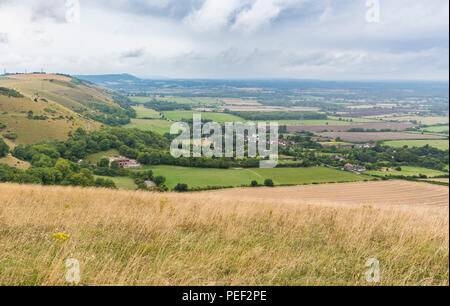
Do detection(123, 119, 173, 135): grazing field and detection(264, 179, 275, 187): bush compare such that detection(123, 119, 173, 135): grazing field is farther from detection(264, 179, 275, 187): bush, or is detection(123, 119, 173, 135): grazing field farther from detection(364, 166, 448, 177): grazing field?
detection(364, 166, 448, 177): grazing field

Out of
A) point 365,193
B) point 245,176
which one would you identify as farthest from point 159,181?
point 365,193

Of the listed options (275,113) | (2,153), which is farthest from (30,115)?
(275,113)

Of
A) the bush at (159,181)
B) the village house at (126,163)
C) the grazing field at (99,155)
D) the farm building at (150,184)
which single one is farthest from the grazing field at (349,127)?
the farm building at (150,184)

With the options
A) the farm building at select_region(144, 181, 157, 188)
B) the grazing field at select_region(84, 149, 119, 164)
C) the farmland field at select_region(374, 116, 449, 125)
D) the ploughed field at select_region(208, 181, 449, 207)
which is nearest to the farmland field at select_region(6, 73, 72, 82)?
the grazing field at select_region(84, 149, 119, 164)

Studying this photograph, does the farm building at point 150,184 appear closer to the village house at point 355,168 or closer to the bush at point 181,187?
the bush at point 181,187

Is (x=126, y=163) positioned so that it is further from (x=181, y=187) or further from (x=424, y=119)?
(x=424, y=119)

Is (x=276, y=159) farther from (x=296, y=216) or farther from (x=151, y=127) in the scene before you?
(x=296, y=216)
